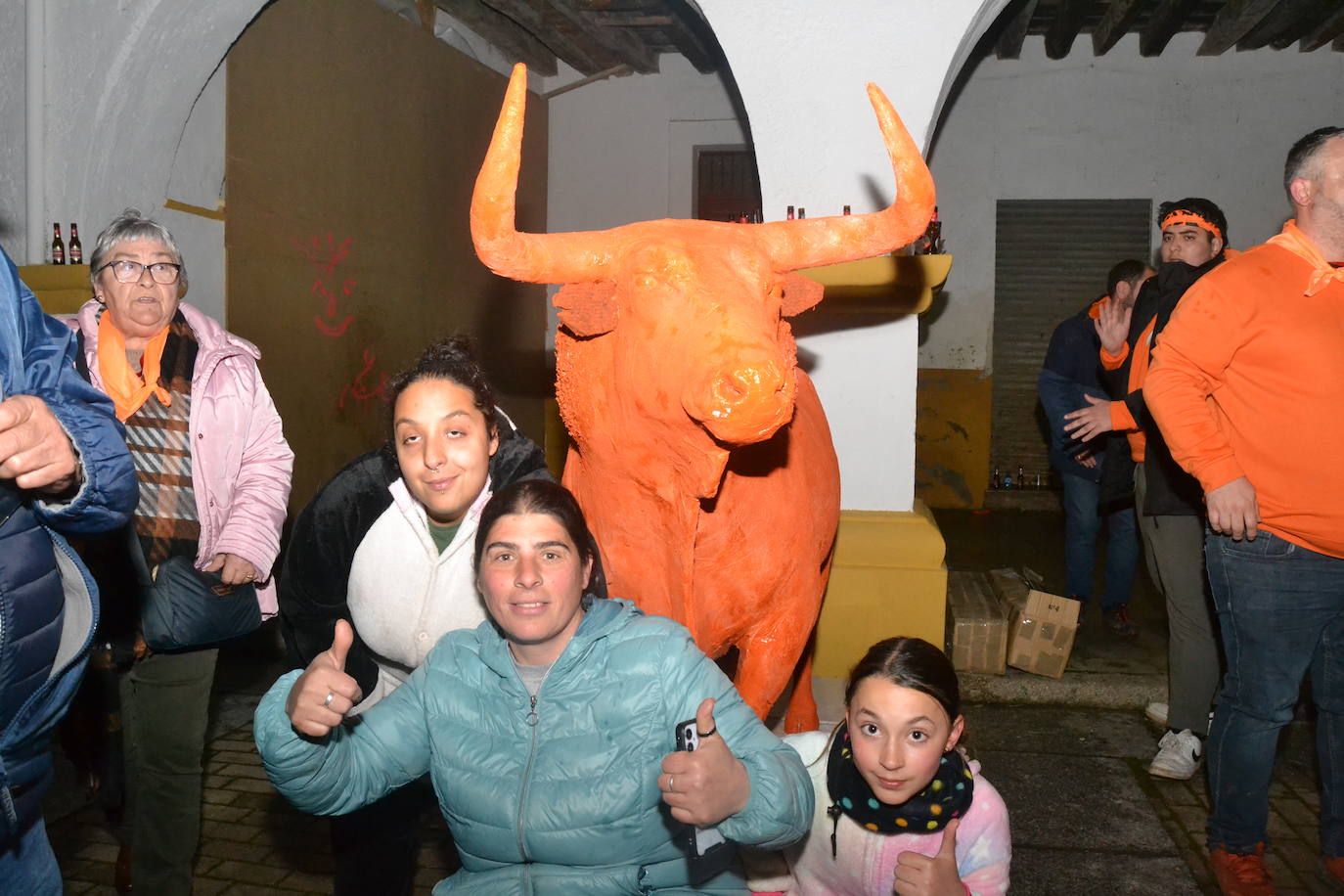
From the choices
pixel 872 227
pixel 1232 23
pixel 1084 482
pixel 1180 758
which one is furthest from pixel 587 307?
pixel 1232 23

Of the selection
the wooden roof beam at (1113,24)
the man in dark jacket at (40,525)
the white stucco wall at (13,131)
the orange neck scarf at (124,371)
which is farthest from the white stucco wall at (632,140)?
the man in dark jacket at (40,525)

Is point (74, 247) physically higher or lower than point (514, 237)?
higher

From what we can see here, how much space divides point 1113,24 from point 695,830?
9.04m

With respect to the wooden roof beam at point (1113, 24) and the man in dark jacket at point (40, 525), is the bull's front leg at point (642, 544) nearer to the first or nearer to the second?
the man in dark jacket at point (40, 525)

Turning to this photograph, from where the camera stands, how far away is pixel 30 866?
6.38ft

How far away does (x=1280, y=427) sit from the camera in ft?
9.04

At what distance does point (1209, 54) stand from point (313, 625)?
413 inches

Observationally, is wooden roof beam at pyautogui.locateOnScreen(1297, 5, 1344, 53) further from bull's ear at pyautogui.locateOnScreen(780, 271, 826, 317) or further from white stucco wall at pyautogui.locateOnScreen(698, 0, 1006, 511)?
bull's ear at pyautogui.locateOnScreen(780, 271, 826, 317)

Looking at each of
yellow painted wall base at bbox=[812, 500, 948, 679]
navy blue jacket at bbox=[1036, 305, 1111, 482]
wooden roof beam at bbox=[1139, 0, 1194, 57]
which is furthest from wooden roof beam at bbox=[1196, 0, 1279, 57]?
yellow painted wall base at bbox=[812, 500, 948, 679]

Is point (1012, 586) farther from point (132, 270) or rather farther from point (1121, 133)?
point (1121, 133)

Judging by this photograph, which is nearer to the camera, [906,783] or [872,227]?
[906,783]

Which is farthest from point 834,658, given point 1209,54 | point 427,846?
point 1209,54

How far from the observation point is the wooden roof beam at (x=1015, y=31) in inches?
329

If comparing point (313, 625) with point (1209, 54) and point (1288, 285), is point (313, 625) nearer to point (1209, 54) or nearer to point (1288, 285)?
point (1288, 285)
